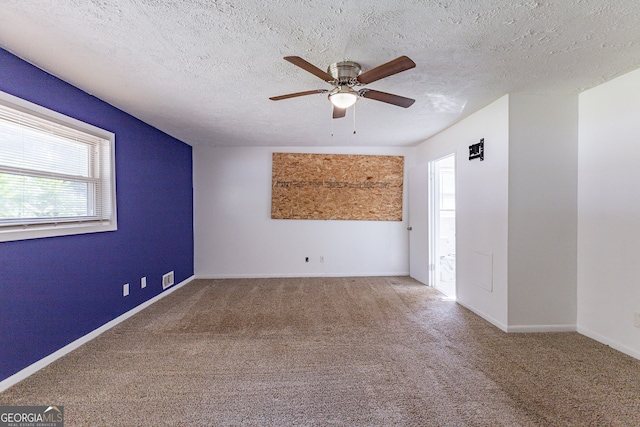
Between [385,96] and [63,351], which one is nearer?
[385,96]

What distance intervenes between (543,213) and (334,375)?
2.57 metres

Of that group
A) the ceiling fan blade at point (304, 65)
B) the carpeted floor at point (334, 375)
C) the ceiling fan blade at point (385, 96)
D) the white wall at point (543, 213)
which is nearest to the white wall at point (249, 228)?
the carpeted floor at point (334, 375)

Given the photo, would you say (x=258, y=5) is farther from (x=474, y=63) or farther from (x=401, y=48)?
(x=474, y=63)

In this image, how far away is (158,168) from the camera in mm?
3990

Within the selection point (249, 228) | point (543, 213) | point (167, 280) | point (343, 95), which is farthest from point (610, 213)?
point (167, 280)

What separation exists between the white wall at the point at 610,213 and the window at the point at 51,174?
482cm

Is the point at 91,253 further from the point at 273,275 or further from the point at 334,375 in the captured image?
the point at 273,275

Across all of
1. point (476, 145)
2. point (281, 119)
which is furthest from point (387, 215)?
point (281, 119)

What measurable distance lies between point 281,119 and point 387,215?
2730 mm

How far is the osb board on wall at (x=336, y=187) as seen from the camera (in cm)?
516

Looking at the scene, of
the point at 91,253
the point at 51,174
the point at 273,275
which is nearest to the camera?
the point at 51,174

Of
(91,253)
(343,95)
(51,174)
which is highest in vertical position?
(343,95)

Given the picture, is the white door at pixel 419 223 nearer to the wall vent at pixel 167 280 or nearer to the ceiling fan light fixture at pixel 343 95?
the ceiling fan light fixture at pixel 343 95

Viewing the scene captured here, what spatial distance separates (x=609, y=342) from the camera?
2553 mm
